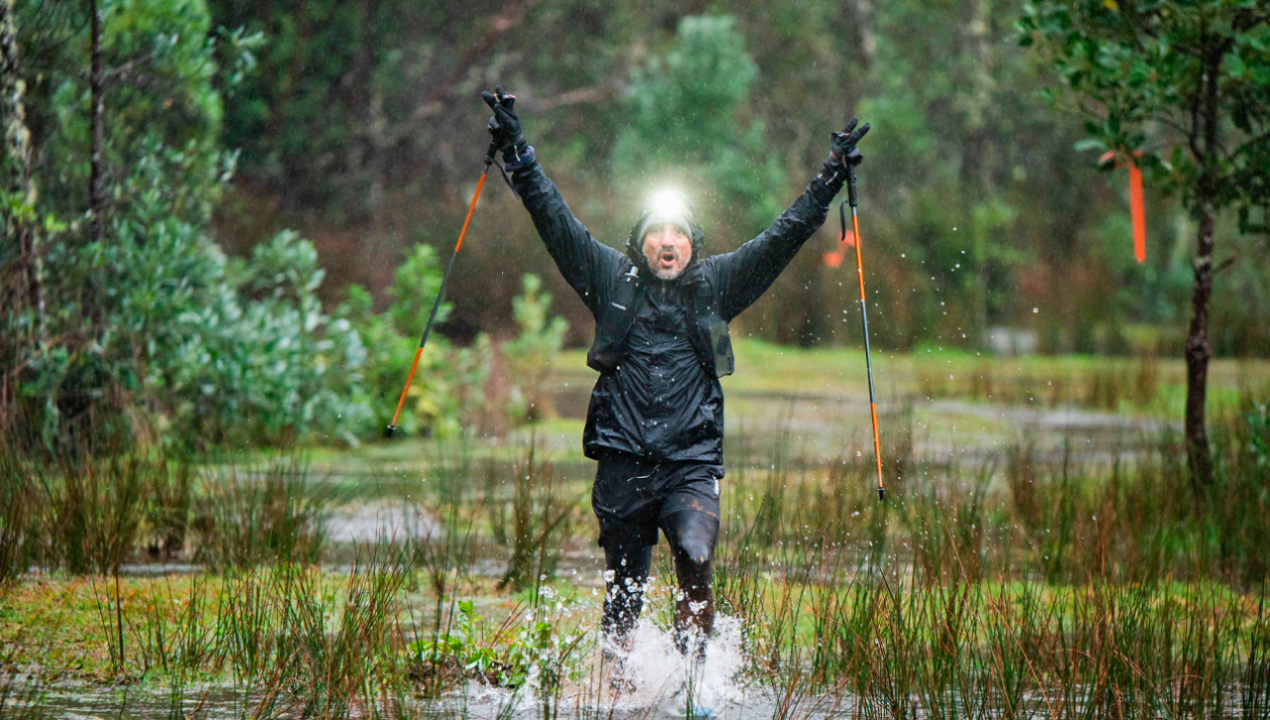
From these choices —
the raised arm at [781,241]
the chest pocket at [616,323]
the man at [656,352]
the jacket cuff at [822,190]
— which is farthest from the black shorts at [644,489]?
the jacket cuff at [822,190]

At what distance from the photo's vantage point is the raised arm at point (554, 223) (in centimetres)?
538

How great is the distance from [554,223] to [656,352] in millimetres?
663

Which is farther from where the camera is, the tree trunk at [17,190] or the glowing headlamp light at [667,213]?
the tree trunk at [17,190]

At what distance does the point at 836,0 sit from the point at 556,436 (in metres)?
27.0

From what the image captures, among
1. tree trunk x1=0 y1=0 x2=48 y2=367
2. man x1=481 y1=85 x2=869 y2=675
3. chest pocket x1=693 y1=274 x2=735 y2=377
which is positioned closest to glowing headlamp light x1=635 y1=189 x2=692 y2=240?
man x1=481 y1=85 x2=869 y2=675

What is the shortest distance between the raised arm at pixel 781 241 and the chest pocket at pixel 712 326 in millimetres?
60

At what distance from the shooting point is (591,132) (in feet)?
98.1

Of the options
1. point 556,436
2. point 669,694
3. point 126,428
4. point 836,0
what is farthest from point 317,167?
point 669,694

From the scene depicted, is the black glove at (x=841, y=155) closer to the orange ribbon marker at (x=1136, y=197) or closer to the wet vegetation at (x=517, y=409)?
the wet vegetation at (x=517, y=409)

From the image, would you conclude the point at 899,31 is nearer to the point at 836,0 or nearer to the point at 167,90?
the point at 836,0

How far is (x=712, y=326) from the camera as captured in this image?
5.28 m

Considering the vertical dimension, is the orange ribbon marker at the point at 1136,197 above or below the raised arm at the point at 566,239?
above

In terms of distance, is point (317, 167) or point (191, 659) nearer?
point (191, 659)

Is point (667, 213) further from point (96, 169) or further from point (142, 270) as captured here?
point (142, 270)
